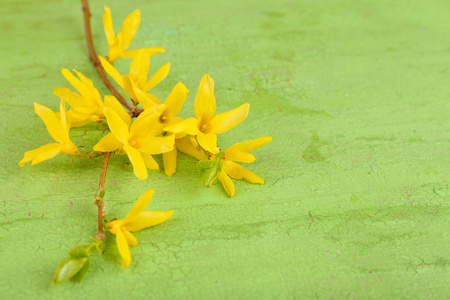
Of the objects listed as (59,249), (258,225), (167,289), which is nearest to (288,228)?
(258,225)

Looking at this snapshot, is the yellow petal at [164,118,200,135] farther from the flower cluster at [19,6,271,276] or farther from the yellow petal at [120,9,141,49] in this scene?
the yellow petal at [120,9,141,49]

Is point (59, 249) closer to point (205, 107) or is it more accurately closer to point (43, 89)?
point (205, 107)

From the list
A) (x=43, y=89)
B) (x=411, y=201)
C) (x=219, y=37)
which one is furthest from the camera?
(x=219, y=37)

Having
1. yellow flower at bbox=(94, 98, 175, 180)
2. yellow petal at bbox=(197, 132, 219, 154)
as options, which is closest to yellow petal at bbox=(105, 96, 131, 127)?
yellow flower at bbox=(94, 98, 175, 180)

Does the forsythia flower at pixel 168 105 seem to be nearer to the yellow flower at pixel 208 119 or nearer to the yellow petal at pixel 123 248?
the yellow flower at pixel 208 119

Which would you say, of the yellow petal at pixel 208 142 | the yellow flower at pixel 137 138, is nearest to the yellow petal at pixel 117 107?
the yellow flower at pixel 137 138

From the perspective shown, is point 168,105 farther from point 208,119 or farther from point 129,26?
point 129,26
